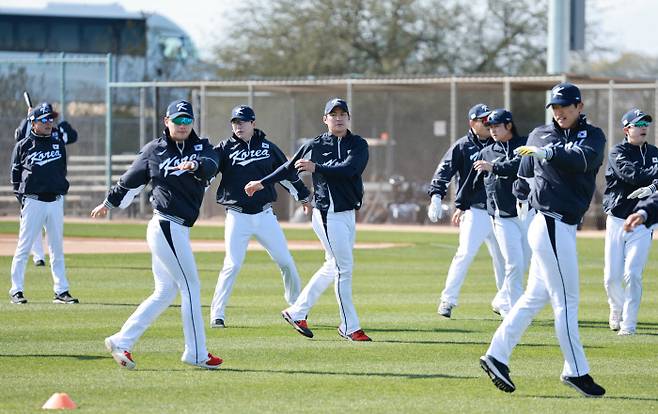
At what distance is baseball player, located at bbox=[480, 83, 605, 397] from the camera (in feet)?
29.3

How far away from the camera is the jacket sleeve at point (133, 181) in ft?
32.7

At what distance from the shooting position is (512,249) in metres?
13.2

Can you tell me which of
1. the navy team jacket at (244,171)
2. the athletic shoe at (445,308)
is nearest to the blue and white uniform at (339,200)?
the navy team jacket at (244,171)

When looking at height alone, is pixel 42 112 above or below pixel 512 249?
above

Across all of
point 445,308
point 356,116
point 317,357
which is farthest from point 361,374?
point 356,116

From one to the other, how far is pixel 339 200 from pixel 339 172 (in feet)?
0.93

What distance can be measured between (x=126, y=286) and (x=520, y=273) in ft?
18.7

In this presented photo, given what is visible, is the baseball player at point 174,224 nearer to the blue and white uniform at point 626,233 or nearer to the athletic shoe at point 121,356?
the athletic shoe at point 121,356

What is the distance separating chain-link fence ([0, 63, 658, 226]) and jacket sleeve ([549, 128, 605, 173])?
2084 cm

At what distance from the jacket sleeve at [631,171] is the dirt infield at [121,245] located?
1172 cm

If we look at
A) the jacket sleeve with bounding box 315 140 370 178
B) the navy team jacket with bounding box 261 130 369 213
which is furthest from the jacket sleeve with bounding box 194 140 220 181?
the navy team jacket with bounding box 261 130 369 213

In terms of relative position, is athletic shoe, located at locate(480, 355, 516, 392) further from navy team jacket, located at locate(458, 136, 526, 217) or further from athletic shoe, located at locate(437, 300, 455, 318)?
athletic shoe, located at locate(437, 300, 455, 318)

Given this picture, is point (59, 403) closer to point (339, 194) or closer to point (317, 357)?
point (317, 357)

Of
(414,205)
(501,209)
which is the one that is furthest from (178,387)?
(414,205)
